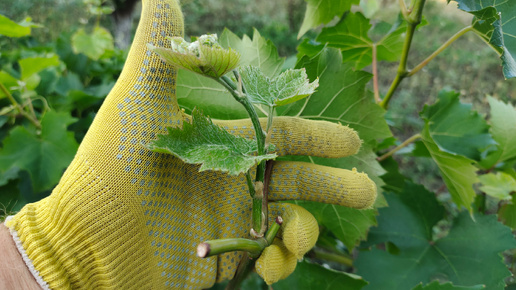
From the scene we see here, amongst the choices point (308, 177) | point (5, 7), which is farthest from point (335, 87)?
point (5, 7)

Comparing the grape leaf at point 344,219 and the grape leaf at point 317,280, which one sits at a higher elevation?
the grape leaf at point 344,219

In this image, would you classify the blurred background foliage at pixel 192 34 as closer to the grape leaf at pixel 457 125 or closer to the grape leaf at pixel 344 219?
the grape leaf at pixel 457 125

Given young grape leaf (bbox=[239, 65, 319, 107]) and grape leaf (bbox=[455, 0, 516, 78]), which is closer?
young grape leaf (bbox=[239, 65, 319, 107])

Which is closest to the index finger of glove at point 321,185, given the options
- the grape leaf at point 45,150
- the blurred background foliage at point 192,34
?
the blurred background foliage at point 192,34

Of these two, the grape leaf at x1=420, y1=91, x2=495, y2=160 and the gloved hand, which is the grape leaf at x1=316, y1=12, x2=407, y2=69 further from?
the gloved hand

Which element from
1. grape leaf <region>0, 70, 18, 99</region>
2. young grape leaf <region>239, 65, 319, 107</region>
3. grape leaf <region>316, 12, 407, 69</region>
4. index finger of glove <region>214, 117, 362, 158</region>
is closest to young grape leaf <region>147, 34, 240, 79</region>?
young grape leaf <region>239, 65, 319, 107</region>

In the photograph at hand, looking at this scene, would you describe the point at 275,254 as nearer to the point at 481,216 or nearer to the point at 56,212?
the point at 56,212
